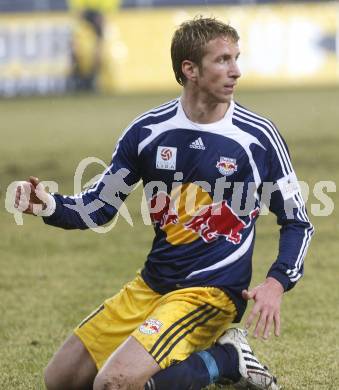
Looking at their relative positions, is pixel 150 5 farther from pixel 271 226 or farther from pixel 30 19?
pixel 271 226

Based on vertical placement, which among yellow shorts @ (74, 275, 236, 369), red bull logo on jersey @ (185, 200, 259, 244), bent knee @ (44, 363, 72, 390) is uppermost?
red bull logo on jersey @ (185, 200, 259, 244)

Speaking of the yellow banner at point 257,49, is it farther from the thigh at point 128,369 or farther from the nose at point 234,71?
the thigh at point 128,369

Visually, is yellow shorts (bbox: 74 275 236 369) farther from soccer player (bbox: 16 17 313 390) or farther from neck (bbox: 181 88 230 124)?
neck (bbox: 181 88 230 124)

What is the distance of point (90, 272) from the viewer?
7.33 metres

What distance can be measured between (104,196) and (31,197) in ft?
1.27

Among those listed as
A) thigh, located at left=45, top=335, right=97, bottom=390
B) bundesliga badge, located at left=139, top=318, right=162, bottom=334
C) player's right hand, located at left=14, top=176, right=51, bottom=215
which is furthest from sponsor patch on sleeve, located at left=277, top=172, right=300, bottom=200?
thigh, located at left=45, top=335, right=97, bottom=390

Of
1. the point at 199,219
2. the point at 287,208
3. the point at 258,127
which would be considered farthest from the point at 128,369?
the point at 258,127

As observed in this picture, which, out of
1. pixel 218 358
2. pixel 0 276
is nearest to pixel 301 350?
pixel 218 358

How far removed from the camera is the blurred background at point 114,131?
226 inches

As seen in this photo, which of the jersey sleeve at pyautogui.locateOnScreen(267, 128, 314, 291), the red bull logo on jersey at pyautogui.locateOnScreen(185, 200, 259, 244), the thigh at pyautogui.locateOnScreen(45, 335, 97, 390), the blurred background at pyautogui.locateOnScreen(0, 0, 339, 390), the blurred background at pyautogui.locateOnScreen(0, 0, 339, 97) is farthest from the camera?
the blurred background at pyautogui.locateOnScreen(0, 0, 339, 97)

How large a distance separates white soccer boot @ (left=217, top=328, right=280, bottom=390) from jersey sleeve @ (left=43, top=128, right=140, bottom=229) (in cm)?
75

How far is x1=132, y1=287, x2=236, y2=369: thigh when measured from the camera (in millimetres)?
4137

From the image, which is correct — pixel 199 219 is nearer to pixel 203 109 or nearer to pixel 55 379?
pixel 203 109

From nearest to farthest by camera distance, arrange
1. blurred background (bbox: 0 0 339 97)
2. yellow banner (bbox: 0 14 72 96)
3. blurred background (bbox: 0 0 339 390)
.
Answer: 1. blurred background (bbox: 0 0 339 390)
2. yellow banner (bbox: 0 14 72 96)
3. blurred background (bbox: 0 0 339 97)
